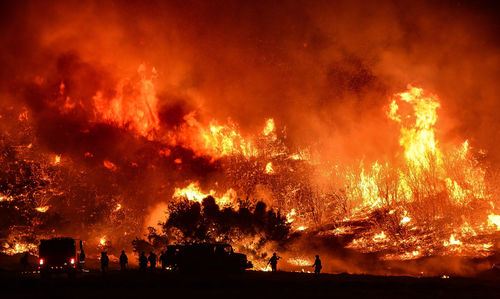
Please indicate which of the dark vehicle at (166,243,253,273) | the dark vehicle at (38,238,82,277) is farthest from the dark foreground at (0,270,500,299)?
the dark vehicle at (166,243,253,273)

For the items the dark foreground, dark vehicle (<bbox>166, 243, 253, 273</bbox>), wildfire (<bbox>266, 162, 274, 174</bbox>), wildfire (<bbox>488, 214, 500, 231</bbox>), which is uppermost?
wildfire (<bbox>266, 162, 274, 174</bbox>)

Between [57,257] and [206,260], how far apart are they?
10707 mm

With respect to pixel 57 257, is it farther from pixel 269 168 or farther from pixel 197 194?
pixel 269 168

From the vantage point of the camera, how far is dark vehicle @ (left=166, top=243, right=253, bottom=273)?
35469 mm

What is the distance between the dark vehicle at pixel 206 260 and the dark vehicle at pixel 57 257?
7.25m

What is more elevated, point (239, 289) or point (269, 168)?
point (269, 168)

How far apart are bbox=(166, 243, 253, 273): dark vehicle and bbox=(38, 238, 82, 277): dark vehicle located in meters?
7.25

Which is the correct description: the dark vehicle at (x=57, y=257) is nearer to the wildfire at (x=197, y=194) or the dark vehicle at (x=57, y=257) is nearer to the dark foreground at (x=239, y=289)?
the dark foreground at (x=239, y=289)

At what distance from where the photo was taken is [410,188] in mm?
84562


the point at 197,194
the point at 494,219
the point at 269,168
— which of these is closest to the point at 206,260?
the point at 197,194

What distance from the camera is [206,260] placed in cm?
3553

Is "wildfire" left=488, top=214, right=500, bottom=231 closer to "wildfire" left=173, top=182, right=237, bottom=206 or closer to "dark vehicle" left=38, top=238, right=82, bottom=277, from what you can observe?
"wildfire" left=173, top=182, right=237, bottom=206

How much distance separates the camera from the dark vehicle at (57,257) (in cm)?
3362

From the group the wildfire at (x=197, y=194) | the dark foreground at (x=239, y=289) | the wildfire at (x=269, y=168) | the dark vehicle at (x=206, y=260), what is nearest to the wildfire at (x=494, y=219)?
the wildfire at (x=269, y=168)
